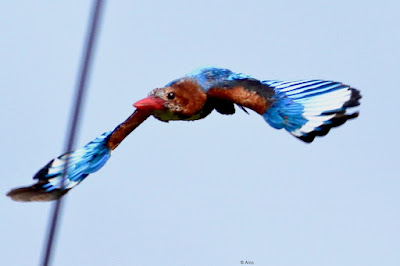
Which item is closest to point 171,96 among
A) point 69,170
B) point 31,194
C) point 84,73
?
point 69,170

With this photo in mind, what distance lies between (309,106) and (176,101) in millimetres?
682

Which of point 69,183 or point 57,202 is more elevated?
point 69,183

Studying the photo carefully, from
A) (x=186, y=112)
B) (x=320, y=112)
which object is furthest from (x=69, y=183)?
(x=320, y=112)

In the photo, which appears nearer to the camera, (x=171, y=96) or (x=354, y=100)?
(x=354, y=100)

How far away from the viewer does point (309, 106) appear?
161 inches

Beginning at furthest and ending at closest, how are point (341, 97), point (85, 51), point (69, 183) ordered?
point (69, 183), point (341, 97), point (85, 51)

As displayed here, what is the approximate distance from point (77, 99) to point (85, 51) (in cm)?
9

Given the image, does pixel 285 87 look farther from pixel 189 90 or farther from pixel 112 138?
pixel 112 138

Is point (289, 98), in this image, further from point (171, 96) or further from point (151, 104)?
point (151, 104)

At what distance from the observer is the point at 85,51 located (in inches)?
56.6

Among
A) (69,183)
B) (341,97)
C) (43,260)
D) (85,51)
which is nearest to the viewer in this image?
(85,51)

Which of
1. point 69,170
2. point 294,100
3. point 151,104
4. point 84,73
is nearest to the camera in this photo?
point 84,73

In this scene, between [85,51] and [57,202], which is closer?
[85,51]

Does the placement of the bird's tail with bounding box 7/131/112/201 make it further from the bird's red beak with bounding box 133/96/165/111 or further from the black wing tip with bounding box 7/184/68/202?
the bird's red beak with bounding box 133/96/165/111
